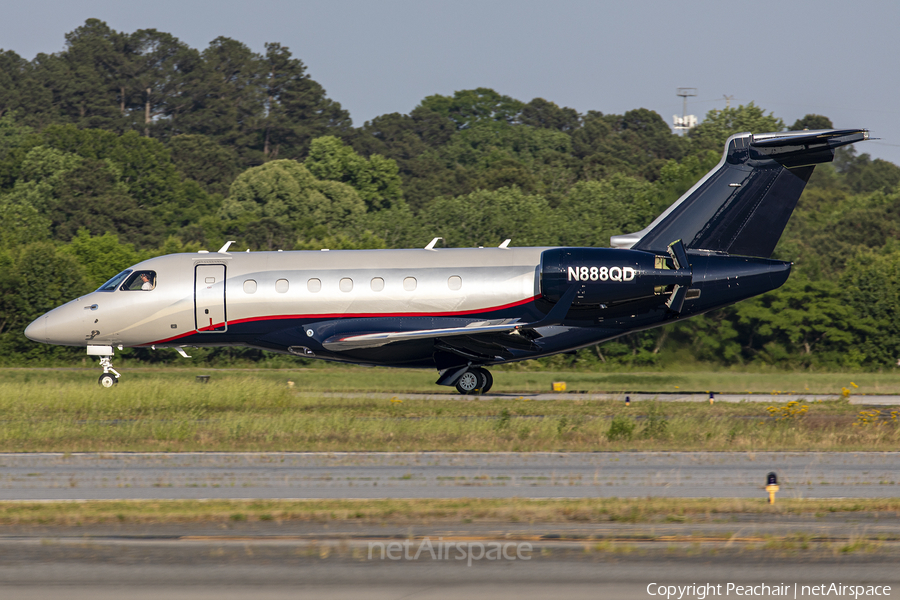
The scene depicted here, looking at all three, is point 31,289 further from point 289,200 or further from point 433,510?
point 289,200

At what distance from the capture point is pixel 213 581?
8648mm

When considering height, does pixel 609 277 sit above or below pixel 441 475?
above

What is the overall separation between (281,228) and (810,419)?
4182 centimetres

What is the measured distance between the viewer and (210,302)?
2522cm

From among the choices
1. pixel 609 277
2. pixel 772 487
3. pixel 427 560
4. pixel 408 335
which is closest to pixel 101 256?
pixel 408 335

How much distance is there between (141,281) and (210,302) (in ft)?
6.96

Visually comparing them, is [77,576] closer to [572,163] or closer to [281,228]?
[281,228]

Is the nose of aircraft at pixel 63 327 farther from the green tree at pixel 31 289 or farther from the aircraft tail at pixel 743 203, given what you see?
the aircraft tail at pixel 743 203

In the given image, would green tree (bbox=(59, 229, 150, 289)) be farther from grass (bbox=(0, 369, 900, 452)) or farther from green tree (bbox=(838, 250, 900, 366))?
green tree (bbox=(838, 250, 900, 366))

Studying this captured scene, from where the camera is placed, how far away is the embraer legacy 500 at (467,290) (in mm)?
24344

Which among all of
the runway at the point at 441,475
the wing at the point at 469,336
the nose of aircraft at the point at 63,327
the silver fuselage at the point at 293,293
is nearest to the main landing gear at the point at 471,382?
the wing at the point at 469,336

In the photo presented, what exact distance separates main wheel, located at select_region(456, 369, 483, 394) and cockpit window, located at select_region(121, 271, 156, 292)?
8472mm

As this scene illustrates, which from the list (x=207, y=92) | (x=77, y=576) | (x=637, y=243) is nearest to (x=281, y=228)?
(x=637, y=243)

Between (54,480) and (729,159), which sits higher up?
(729,159)
